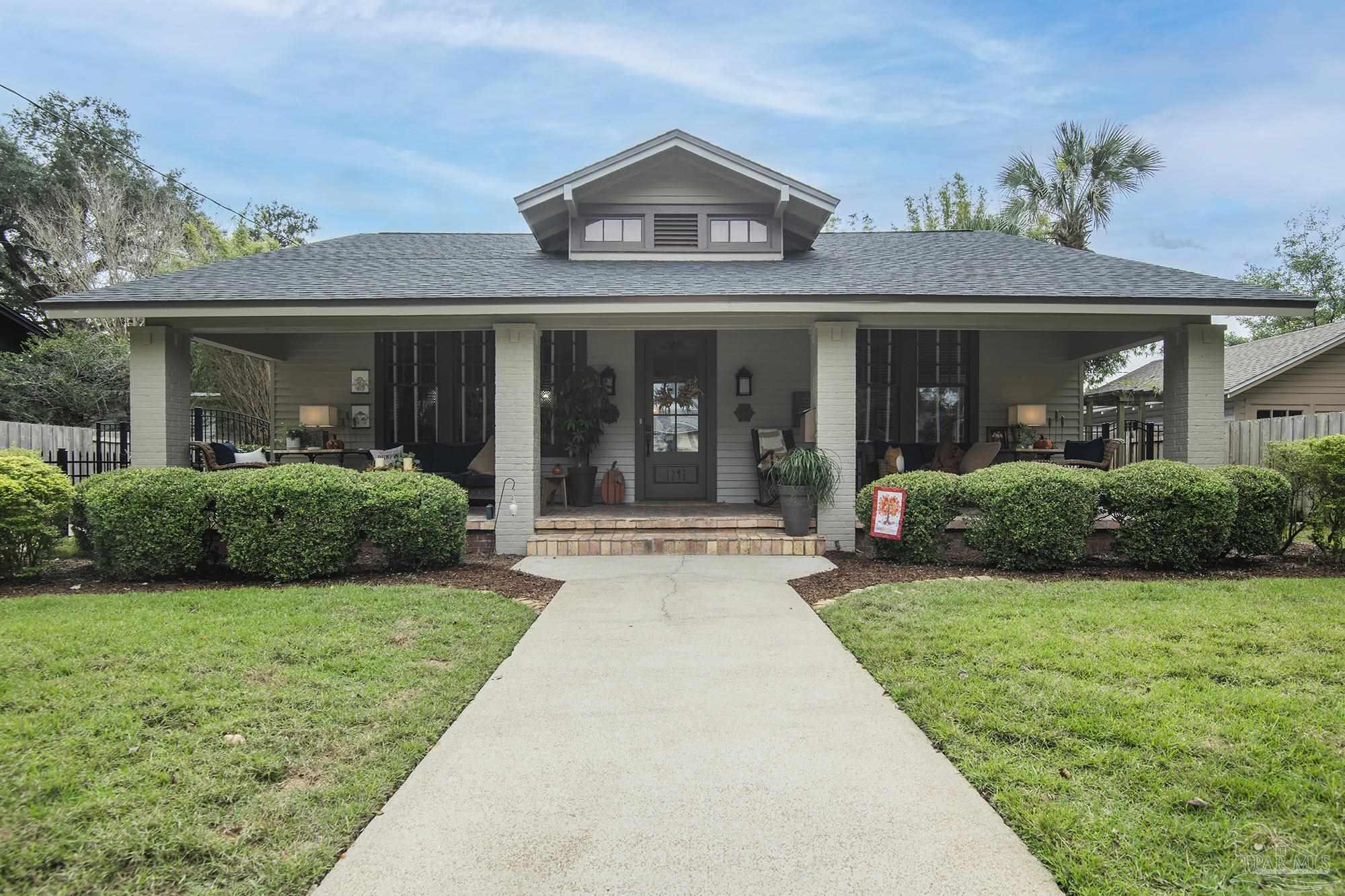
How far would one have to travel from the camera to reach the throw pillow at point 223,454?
900 cm

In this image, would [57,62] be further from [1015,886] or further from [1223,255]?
[1223,255]

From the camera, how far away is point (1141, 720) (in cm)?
288

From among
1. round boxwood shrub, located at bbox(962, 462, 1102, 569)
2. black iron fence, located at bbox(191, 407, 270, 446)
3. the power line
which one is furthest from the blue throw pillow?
the power line

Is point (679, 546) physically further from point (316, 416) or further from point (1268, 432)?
point (1268, 432)

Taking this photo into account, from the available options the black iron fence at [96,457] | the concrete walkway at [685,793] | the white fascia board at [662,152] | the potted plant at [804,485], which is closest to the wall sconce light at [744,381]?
the white fascia board at [662,152]

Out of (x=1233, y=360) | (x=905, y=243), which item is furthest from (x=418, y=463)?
(x=1233, y=360)

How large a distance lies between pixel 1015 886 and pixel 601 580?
4.60 metres

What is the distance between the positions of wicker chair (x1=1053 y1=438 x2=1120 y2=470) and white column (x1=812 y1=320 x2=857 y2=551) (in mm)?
3045

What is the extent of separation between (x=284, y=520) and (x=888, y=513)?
5.41m

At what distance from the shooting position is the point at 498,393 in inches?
307

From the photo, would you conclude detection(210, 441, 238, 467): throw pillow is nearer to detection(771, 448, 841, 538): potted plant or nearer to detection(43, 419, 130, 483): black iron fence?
detection(43, 419, 130, 483): black iron fence

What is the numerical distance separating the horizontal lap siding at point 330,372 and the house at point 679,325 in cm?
3

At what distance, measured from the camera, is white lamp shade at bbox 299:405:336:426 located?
32.7 feet

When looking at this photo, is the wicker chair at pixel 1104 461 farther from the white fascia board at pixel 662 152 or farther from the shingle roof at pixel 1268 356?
the shingle roof at pixel 1268 356
